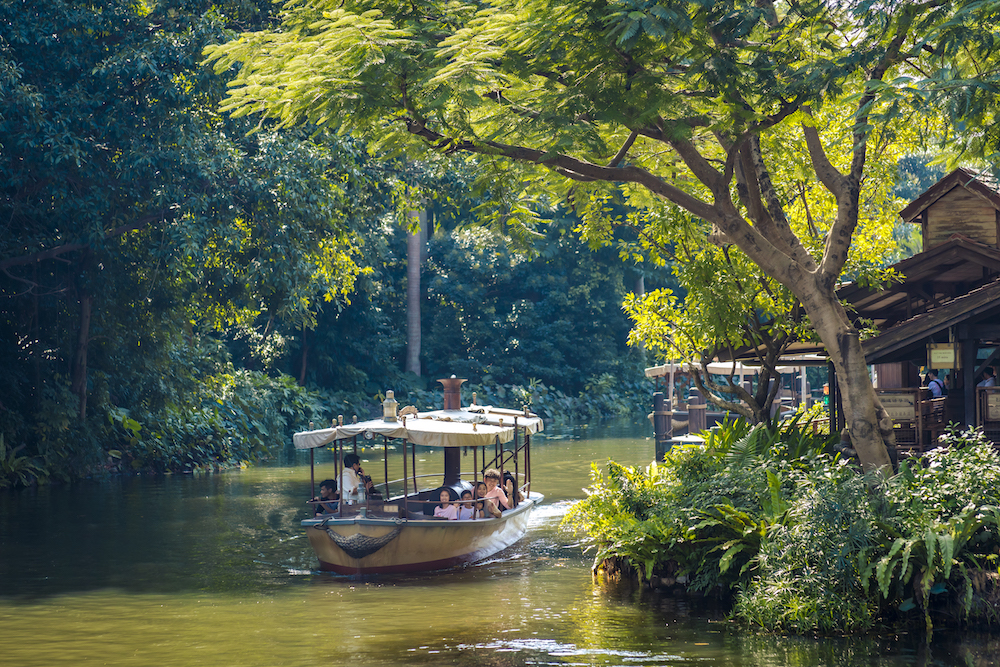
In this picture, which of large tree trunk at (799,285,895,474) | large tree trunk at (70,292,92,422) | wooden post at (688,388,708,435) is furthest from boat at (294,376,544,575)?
large tree trunk at (70,292,92,422)

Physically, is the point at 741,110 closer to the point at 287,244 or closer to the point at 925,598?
the point at 925,598

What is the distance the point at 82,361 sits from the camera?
1158 inches

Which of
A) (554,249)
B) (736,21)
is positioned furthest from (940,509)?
(554,249)

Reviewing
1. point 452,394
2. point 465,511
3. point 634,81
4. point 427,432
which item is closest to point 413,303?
point 452,394

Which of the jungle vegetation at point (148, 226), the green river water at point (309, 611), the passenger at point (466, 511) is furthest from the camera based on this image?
the jungle vegetation at point (148, 226)

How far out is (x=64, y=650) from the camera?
12.1 metres

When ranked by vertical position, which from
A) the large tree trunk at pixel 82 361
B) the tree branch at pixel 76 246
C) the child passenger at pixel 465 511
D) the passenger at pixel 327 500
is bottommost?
the child passenger at pixel 465 511

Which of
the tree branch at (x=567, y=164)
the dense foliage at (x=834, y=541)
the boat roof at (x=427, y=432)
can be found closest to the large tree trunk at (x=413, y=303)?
the boat roof at (x=427, y=432)

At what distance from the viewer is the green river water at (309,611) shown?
37.9 ft

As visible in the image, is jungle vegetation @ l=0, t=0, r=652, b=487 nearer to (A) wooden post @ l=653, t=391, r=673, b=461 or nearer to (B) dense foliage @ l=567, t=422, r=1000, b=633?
(A) wooden post @ l=653, t=391, r=673, b=461

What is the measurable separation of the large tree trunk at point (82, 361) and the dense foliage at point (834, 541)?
63.9 feet

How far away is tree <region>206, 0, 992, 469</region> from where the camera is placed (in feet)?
42.2

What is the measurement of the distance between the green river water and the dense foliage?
395 mm

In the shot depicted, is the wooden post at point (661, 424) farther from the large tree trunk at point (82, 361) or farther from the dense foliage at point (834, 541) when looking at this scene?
the large tree trunk at point (82, 361)
